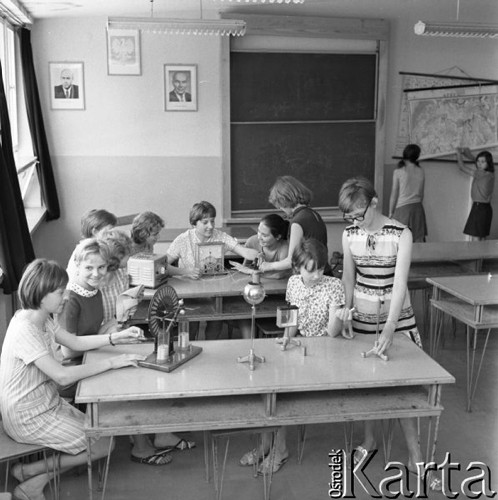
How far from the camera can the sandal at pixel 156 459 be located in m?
3.62

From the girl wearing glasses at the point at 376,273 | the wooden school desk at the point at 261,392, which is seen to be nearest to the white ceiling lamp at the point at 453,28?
the girl wearing glasses at the point at 376,273

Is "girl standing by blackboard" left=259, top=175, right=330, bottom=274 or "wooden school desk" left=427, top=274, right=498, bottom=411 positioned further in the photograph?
"girl standing by blackboard" left=259, top=175, right=330, bottom=274

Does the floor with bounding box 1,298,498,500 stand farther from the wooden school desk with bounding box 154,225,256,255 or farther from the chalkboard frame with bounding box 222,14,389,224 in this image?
the chalkboard frame with bounding box 222,14,389,224

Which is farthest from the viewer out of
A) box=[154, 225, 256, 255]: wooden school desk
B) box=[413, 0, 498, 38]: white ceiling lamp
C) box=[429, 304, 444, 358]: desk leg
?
box=[154, 225, 256, 255]: wooden school desk

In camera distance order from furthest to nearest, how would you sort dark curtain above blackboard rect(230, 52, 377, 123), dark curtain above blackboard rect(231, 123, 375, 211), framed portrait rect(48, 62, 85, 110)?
dark curtain above blackboard rect(231, 123, 375, 211), dark curtain above blackboard rect(230, 52, 377, 123), framed portrait rect(48, 62, 85, 110)

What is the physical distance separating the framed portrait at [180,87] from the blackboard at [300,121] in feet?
1.35

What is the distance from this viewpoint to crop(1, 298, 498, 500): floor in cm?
336

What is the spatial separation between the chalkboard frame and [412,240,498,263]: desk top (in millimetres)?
2102

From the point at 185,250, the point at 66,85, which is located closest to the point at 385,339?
the point at 185,250

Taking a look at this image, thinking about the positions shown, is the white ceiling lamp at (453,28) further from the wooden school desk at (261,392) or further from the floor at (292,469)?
the wooden school desk at (261,392)

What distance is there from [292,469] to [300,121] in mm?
4902

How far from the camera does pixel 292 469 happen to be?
358 centimetres

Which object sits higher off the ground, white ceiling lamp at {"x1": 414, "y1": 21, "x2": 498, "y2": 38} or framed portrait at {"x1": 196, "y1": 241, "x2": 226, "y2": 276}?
white ceiling lamp at {"x1": 414, "y1": 21, "x2": 498, "y2": 38}

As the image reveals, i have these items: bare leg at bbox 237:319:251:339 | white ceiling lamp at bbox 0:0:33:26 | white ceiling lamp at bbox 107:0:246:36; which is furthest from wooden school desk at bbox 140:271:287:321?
white ceiling lamp at bbox 0:0:33:26
